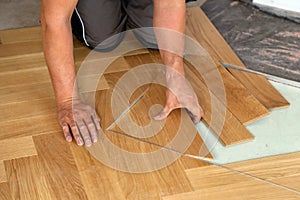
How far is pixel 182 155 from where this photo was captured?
2182mm

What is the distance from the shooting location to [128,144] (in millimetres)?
2225

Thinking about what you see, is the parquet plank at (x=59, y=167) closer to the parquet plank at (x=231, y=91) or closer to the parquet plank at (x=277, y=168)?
the parquet plank at (x=277, y=168)

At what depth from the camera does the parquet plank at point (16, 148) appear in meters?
2.18

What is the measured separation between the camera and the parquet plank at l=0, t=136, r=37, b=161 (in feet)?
7.15

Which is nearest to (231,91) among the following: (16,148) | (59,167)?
(59,167)

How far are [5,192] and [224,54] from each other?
4.34ft

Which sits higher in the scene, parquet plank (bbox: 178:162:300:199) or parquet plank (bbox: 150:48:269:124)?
parquet plank (bbox: 178:162:300:199)

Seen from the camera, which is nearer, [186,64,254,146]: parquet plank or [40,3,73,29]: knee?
[40,3,73,29]: knee

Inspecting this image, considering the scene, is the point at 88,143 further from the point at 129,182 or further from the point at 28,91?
the point at 28,91

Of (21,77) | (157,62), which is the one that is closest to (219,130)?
(157,62)

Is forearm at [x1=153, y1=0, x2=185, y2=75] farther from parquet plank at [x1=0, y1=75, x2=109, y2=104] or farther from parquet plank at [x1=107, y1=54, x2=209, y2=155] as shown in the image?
parquet plank at [x1=0, y1=75, x2=109, y2=104]

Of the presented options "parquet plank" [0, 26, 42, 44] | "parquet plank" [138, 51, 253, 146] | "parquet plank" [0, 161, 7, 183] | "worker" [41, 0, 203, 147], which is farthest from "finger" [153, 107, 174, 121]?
"parquet plank" [0, 26, 42, 44]

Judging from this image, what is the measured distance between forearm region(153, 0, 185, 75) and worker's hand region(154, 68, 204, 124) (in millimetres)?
80

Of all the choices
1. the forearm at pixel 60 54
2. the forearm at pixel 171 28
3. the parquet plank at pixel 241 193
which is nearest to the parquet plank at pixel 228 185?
the parquet plank at pixel 241 193
